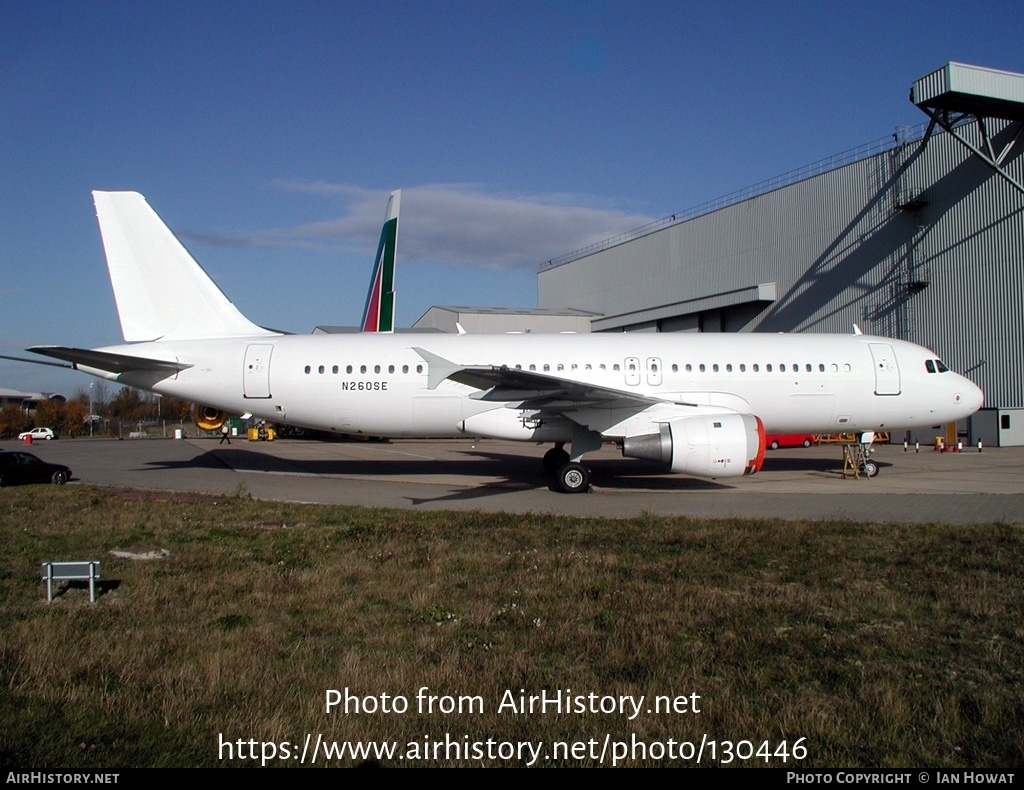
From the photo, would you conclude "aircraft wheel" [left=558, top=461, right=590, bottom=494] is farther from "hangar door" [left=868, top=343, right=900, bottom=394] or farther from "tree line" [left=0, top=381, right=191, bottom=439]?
"tree line" [left=0, top=381, right=191, bottom=439]

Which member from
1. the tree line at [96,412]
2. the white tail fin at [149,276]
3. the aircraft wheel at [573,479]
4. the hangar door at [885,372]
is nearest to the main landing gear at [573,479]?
the aircraft wheel at [573,479]

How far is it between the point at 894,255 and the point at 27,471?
31689 mm

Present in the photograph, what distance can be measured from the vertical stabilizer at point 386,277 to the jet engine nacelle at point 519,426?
1285cm

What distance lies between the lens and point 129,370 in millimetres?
16531

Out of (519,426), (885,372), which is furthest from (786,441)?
(519,426)

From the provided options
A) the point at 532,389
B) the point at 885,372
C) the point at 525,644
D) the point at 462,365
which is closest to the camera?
the point at 525,644

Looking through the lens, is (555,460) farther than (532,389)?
Yes

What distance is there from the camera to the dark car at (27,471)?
671 inches

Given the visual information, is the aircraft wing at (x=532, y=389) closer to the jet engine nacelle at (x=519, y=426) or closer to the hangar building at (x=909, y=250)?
the jet engine nacelle at (x=519, y=426)

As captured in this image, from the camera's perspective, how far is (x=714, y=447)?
14.0m

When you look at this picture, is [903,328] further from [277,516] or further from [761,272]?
[277,516]

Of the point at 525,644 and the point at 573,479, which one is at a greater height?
the point at 573,479

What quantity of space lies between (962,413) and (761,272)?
2056 cm

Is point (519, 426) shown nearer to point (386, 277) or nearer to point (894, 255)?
point (386, 277)
